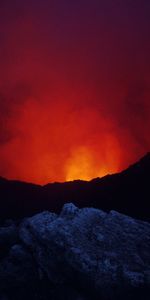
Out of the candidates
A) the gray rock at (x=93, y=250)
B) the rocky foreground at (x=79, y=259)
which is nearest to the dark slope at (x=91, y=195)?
the gray rock at (x=93, y=250)

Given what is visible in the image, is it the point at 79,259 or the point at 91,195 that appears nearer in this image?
the point at 79,259

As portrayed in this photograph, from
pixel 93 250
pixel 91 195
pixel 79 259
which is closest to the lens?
pixel 79 259

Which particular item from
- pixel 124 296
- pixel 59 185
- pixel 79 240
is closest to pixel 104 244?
pixel 79 240

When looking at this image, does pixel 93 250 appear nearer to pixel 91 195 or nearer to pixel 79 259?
pixel 79 259

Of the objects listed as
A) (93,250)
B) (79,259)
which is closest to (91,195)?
(93,250)

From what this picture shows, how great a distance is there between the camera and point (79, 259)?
11562mm

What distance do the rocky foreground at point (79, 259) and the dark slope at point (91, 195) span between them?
753 cm

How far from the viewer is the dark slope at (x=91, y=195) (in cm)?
2412

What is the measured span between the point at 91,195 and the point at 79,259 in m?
16.8

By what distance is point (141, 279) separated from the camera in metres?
10.7

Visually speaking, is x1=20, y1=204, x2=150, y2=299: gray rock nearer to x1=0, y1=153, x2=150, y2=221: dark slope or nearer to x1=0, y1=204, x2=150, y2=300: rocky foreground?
x1=0, y1=204, x2=150, y2=300: rocky foreground

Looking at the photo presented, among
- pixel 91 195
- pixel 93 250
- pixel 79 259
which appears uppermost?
pixel 91 195

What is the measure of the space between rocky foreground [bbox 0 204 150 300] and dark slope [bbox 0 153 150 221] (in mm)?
7531

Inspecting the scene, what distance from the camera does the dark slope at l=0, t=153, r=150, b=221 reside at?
24.1 meters
